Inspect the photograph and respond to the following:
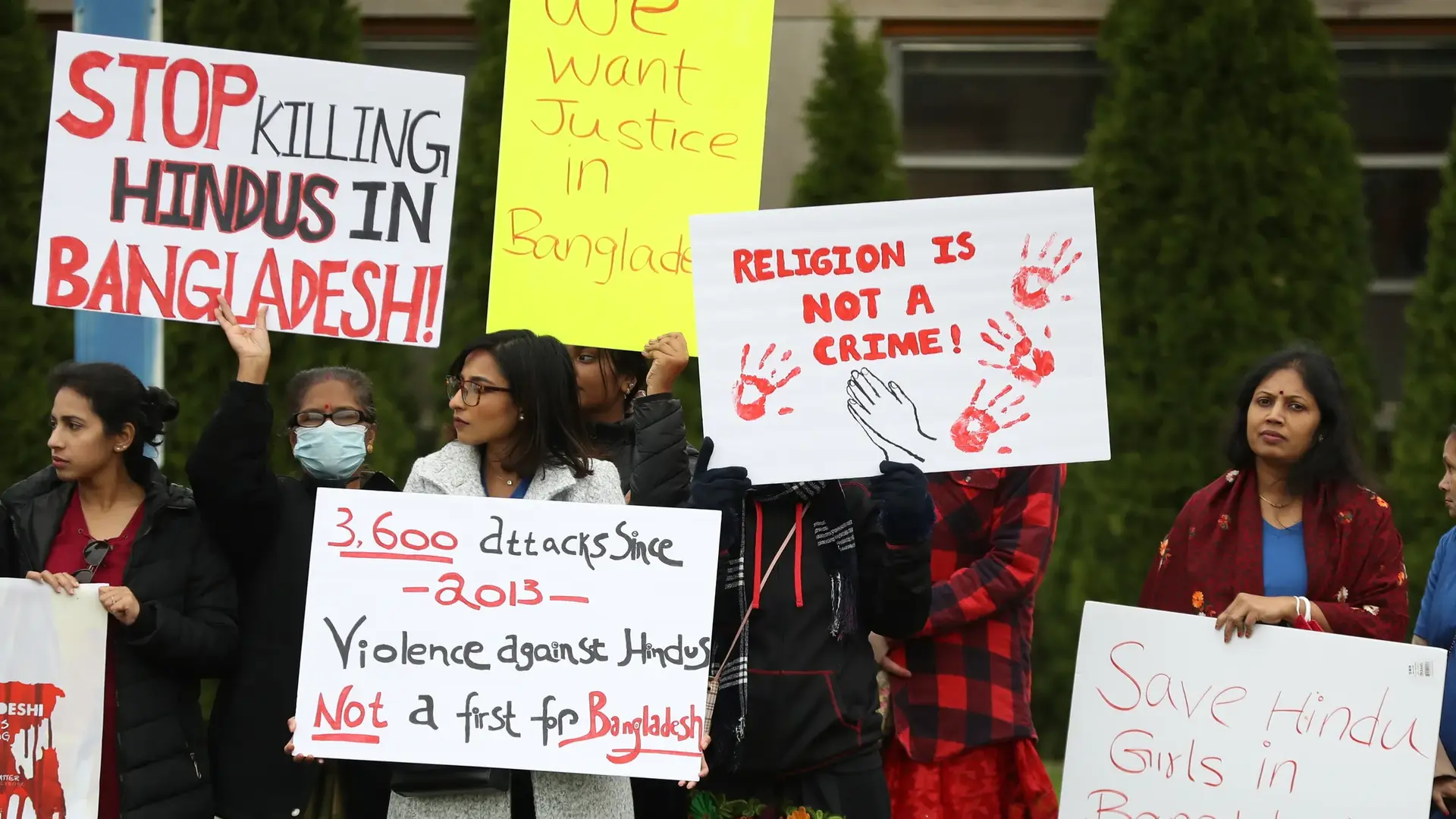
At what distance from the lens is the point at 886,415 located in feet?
12.5

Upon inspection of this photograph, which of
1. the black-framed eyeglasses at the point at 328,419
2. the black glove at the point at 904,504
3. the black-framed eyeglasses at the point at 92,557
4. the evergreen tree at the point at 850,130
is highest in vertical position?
the evergreen tree at the point at 850,130

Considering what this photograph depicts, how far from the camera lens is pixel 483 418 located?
3.65 metres

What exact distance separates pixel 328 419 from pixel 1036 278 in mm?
1714

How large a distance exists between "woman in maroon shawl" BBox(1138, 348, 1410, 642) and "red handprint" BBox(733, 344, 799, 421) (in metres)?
1.13

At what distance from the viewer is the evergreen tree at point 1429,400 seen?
278 inches

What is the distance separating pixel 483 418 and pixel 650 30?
132cm

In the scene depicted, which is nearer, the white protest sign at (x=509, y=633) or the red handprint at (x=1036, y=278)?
the white protest sign at (x=509, y=633)

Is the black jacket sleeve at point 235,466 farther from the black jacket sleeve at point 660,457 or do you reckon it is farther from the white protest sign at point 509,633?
the black jacket sleeve at point 660,457

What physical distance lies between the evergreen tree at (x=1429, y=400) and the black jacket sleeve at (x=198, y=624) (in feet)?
16.8

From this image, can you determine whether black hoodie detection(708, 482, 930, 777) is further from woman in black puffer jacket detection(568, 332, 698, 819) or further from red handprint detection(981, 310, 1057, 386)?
red handprint detection(981, 310, 1057, 386)

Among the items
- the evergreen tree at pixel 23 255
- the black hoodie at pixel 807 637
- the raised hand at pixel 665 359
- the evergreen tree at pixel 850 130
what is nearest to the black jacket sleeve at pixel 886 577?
the black hoodie at pixel 807 637

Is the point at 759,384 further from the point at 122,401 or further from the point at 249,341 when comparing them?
the point at 122,401

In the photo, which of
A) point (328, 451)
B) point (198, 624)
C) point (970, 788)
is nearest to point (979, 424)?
point (970, 788)

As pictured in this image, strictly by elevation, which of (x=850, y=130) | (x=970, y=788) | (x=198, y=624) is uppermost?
(x=850, y=130)
